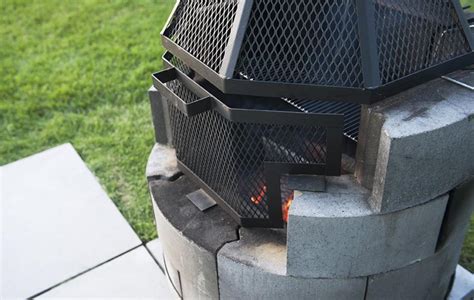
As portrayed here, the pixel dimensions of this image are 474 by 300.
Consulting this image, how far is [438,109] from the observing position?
1841 millimetres

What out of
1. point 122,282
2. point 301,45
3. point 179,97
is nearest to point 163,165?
point 179,97

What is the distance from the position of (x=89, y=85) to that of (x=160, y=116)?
83.8 inches

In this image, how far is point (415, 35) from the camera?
193cm

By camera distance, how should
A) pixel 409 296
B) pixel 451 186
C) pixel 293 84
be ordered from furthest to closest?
pixel 409 296 → pixel 451 186 → pixel 293 84

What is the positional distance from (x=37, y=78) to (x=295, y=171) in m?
3.31

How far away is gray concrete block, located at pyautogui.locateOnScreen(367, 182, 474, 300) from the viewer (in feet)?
6.86

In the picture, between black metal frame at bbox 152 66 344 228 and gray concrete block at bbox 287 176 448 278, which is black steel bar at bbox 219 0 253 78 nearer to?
black metal frame at bbox 152 66 344 228

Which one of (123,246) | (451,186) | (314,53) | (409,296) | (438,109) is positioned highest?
(314,53)

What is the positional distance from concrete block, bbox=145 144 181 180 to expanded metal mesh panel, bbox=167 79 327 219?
0.19m

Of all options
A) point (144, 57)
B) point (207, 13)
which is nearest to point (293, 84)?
point (207, 13)

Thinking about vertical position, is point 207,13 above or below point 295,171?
above

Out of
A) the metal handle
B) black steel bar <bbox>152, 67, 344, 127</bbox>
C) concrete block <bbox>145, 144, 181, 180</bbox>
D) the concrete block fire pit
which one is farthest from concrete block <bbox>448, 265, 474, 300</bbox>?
the metal handle

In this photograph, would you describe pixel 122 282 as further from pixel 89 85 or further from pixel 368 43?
pixel 89 85

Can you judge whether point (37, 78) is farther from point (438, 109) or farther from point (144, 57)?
point (438, 109)
